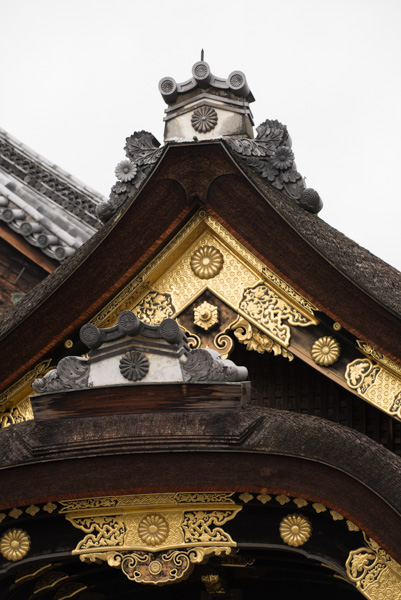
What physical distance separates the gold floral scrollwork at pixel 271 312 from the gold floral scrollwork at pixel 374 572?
1.74 m

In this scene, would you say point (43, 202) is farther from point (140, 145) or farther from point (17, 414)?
point (17, 414)

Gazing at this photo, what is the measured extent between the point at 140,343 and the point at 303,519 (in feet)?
4.98

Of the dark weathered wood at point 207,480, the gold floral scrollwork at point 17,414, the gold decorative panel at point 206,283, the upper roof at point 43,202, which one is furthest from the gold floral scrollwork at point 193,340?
the upper roof at point 43,202

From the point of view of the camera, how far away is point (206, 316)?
7.55m

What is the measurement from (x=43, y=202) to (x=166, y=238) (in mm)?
7965

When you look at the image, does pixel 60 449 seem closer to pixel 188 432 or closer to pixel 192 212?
pixel 188 432

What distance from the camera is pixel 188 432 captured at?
6234mm

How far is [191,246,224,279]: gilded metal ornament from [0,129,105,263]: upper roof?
5.81m

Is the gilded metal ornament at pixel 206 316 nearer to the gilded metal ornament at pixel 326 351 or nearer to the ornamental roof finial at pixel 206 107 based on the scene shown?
the gilded metal ornament at pixel 326 351

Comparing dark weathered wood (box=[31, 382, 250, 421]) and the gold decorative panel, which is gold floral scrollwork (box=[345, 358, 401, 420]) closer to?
the gold decorative panel

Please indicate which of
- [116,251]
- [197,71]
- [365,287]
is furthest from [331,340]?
[197,71]

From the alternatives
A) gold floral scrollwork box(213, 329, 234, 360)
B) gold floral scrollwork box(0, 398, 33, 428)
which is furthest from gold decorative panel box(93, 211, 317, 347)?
Answer: gold floral scrollwork box(0, 398, 33, 428)

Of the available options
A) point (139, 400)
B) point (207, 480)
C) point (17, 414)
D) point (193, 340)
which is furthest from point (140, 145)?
point (207, 480)

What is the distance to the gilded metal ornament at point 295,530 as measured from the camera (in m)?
6.27
